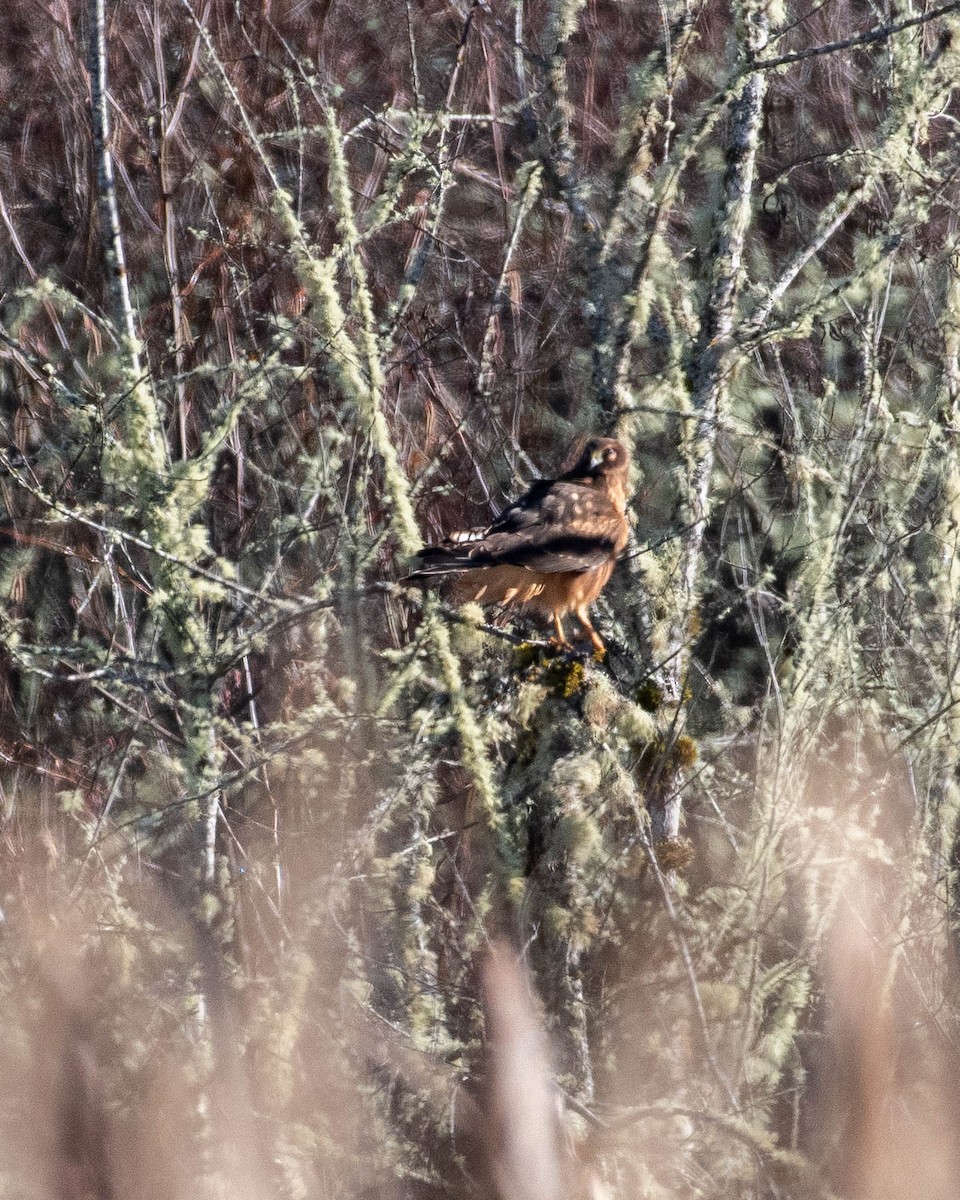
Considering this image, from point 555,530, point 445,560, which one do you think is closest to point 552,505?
Result: point 555,530

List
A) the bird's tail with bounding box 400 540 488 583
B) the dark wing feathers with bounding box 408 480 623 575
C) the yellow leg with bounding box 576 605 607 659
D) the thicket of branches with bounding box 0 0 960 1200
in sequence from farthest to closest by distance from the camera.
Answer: the dark wing feathers with bounding box 408 480 623 575, the yellow leg with bounding box 576 605 607 659, the bird's tail with bounding box 400 540 488 583, the thicket of branches with bounding box 0 0 960 1200

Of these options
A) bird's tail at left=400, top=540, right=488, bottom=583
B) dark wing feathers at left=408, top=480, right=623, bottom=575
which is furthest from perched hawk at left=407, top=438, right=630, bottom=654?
bird's tail at left=400, top=540, right=488, bottom=583

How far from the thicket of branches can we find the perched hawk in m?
0.17

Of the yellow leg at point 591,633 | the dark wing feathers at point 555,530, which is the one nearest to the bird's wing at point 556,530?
the dark wing feathers at point 555,530

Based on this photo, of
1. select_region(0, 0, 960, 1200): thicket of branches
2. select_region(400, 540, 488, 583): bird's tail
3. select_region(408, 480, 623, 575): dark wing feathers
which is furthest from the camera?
select_region(408, 480, 623, 575): dark wing feathers

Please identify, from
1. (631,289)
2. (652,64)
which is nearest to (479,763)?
(631,289)

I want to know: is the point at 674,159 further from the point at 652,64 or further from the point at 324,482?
the point at 324,482

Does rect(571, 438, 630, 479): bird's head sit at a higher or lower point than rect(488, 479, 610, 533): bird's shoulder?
higher

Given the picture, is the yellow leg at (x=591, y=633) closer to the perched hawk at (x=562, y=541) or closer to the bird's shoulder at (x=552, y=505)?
the perched hawk at (x=562, y=541)

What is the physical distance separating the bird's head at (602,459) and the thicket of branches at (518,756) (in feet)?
0.46

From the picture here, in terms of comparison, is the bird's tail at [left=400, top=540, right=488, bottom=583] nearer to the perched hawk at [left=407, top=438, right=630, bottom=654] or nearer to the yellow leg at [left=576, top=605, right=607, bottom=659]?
the perched hawk at [left=407, top=438, right=630, bottom=654]

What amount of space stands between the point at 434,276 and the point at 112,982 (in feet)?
9.97

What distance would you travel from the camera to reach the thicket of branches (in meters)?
2.91

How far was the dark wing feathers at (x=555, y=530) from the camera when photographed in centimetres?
359
